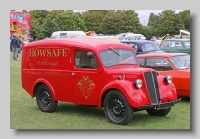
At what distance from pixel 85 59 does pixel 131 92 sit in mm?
1593

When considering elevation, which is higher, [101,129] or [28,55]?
[28,55]

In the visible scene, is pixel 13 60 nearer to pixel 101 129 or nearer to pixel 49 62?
pixel 49 62

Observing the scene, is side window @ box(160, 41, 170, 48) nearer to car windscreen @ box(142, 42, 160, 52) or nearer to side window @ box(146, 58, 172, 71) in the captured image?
car windscreen @ box(142, 42, 160, 52)

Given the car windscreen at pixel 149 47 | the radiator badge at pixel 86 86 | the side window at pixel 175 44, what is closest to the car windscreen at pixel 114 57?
the radiator badge at pixel 86 86

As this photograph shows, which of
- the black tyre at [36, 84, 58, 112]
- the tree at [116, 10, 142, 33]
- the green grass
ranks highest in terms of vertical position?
the tree at [116, 10, 142, 33]

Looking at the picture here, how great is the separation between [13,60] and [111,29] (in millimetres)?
6983

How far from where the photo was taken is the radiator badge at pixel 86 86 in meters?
A: 8.63

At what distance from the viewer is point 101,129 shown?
7.85m

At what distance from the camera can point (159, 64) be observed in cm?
1120

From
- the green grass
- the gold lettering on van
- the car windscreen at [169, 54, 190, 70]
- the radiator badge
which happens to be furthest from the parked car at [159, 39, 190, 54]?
the radiator badge

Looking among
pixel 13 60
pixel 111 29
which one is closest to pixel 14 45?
pixel 13 60

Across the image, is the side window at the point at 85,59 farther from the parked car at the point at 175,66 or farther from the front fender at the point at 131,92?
the parked car at the point at 175,66

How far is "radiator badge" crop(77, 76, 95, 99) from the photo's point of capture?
8631mm

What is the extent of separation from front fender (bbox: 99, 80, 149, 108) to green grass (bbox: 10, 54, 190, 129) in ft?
1.92
